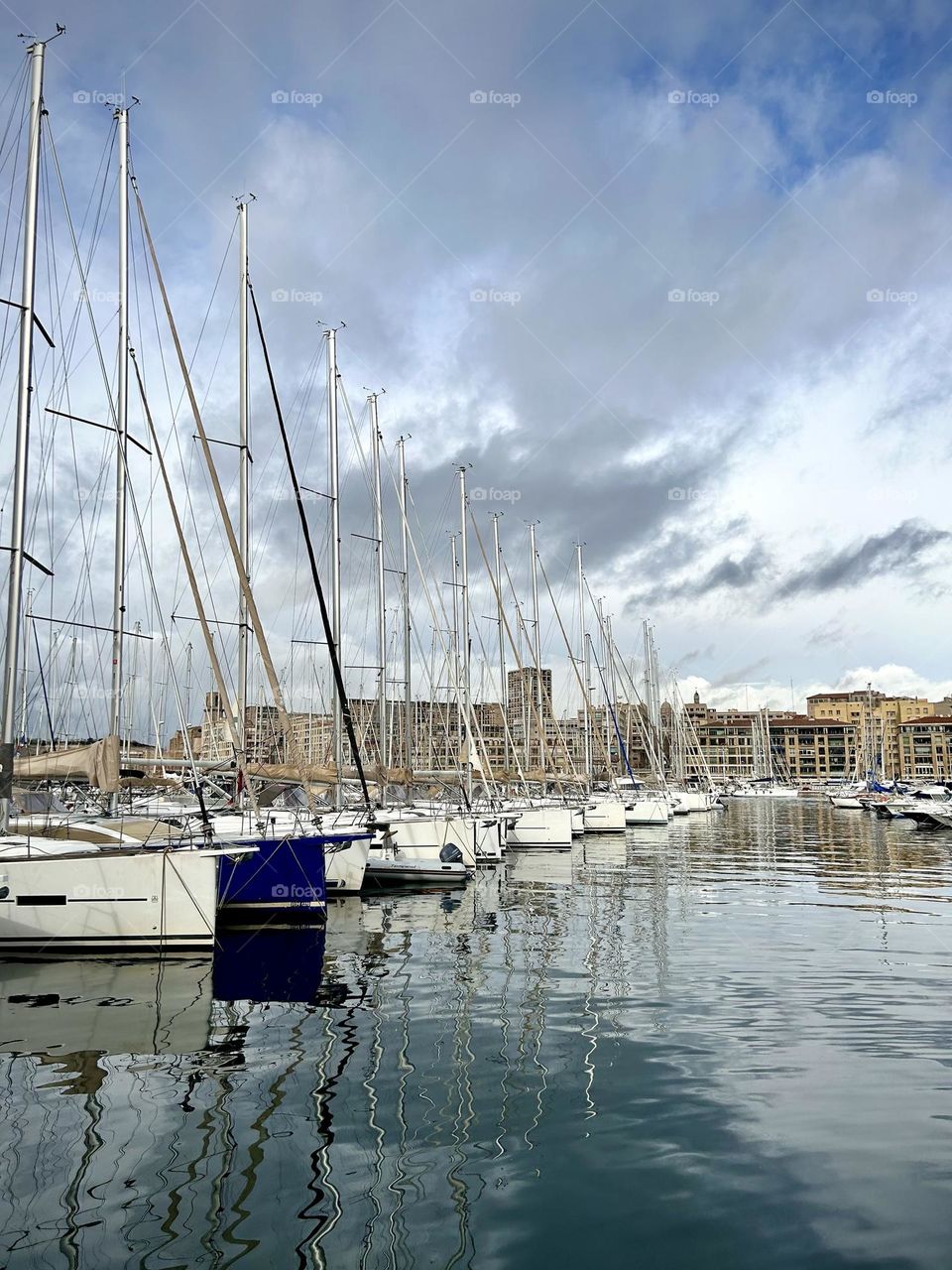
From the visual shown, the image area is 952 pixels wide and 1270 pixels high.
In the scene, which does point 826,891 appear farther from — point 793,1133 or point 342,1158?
point 342,1158

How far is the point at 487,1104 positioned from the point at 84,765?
1317 centimetres

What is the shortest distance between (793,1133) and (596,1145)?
1.81 metres

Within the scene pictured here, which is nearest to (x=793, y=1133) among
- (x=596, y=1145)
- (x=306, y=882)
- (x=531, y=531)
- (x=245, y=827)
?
(x=596, y=1145)

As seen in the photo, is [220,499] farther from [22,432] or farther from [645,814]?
[645,814]

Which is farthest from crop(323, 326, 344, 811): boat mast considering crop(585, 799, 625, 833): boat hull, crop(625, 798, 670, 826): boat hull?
crop(625, 798, 670, 826): boat hull

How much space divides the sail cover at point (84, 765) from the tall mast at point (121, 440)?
41cm

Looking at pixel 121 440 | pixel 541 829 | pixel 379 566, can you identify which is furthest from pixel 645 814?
pixel 121 440

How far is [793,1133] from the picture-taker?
27.2 ft

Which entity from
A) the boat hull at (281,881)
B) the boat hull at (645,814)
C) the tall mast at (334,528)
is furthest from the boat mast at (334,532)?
the boat hull at (645,814)

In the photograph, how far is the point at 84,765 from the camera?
19.2 metres

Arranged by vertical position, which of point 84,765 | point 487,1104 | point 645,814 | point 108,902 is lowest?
point 487,1104

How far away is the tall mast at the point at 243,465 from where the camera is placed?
25.2 m

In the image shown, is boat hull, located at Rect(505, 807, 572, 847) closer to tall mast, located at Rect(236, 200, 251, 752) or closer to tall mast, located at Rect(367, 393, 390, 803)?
tall mast, located at Rect(367, 393, 390, 803)

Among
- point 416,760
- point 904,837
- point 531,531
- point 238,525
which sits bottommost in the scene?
point 904,837
